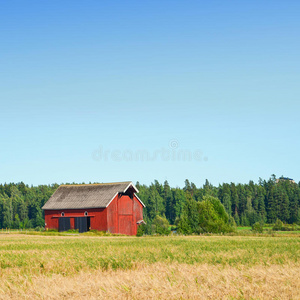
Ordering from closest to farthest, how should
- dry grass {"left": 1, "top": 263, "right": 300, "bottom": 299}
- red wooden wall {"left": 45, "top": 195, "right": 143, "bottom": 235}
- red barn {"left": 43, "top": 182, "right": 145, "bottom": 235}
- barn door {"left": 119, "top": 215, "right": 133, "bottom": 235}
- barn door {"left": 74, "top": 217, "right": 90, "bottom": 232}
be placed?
dry grass {"left": 1, "top": 263, "right": 300, "bottom": 299}
red wooden wall {"left": 45, "top": 195, "right": 143, "bottom": 235}
red barn {"left": 43, "top": 182, "right": 145, "bottom": 235}
barn door {"left": 74, "top": 217, "right": 90, "bottom": 232}
barn door {"left": 119, "top": 215, "right": 133, "bottom": 235}

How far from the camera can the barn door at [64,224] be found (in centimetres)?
6288

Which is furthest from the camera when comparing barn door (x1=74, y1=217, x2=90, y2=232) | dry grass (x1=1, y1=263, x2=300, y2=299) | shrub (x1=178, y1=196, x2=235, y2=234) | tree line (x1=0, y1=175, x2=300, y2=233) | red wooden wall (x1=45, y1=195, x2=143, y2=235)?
tree line (x1=0, y1=175, x2=300, y2=233)

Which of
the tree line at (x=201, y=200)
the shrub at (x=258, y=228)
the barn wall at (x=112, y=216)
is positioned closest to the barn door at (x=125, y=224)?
the barn wall at (x=112, y=216)

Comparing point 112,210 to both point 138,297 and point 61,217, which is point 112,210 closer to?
point 61,217

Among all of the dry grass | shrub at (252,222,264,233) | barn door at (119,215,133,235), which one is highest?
the dry grass

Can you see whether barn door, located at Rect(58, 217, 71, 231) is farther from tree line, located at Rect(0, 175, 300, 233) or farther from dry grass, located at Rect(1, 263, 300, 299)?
tree line, located at Rect(0, 175, 300, 233)

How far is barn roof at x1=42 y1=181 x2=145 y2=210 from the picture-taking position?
62.0 meters

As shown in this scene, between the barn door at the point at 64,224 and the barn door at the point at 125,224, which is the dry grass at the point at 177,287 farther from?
the barn door at the point at 64,224

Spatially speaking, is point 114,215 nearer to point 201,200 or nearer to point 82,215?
point 82,215

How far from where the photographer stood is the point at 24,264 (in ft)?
53.7

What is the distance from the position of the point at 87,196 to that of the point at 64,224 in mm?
5234

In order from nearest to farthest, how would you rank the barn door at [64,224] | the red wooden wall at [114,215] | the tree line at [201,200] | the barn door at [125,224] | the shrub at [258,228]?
A: the shrub at [258,228]
the red wooden wall at [114,215]
the barn door at [125,224]
the barn door at [64,224]
the tree line at [201,200]

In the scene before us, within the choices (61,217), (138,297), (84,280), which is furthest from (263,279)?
(61,217)

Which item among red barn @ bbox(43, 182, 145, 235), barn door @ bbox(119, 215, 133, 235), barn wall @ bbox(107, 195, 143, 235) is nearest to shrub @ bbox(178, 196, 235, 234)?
barn wall @ bbox(107, 195, 143, 235)
